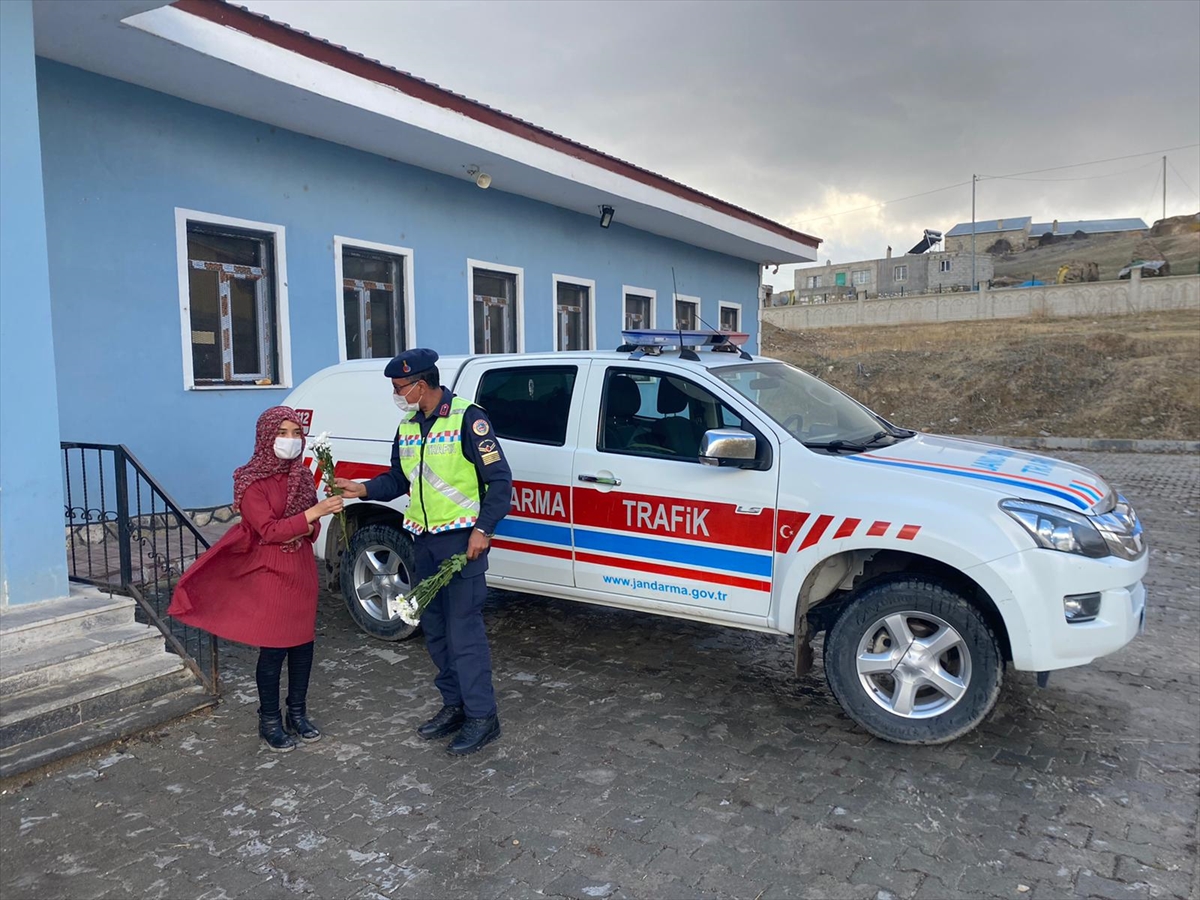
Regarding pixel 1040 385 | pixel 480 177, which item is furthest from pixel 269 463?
pixel 1040 385

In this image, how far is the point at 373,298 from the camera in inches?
383

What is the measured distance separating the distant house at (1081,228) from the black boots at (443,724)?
311 ft

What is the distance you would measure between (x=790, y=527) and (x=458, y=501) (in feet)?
5.33

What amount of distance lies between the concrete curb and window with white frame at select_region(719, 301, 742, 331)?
5.27 m

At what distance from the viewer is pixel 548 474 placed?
488 cm

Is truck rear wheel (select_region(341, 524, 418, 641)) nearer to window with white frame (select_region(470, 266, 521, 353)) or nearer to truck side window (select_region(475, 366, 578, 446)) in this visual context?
truck side window (select_region(475, 366, 578, 446))

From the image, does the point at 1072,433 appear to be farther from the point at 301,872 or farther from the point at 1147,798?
the point at 301,872

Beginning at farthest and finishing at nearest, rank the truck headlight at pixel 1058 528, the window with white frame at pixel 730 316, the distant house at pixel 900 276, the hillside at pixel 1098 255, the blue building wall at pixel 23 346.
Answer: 1. the distant house at pixel 900 276
2. the hillside at pixel 1098 255
3. the window with white frame at pixel 730 316
4. the blue building wall at pixel 23 346
5. the truck headlight at pixel 1058 528

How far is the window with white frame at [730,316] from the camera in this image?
58.7 feet

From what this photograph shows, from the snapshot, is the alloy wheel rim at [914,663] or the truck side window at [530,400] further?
the truck side window at [530,400]

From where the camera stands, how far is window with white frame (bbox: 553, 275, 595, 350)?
1273 cm

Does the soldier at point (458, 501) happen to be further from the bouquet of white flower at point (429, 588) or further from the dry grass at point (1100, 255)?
the dry grass at point (1100, 255)

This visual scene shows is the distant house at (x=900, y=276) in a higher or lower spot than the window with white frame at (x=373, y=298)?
higher

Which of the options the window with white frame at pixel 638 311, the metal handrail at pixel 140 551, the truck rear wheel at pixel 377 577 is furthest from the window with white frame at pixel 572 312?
the truck rear wheel at pixel 377 577
